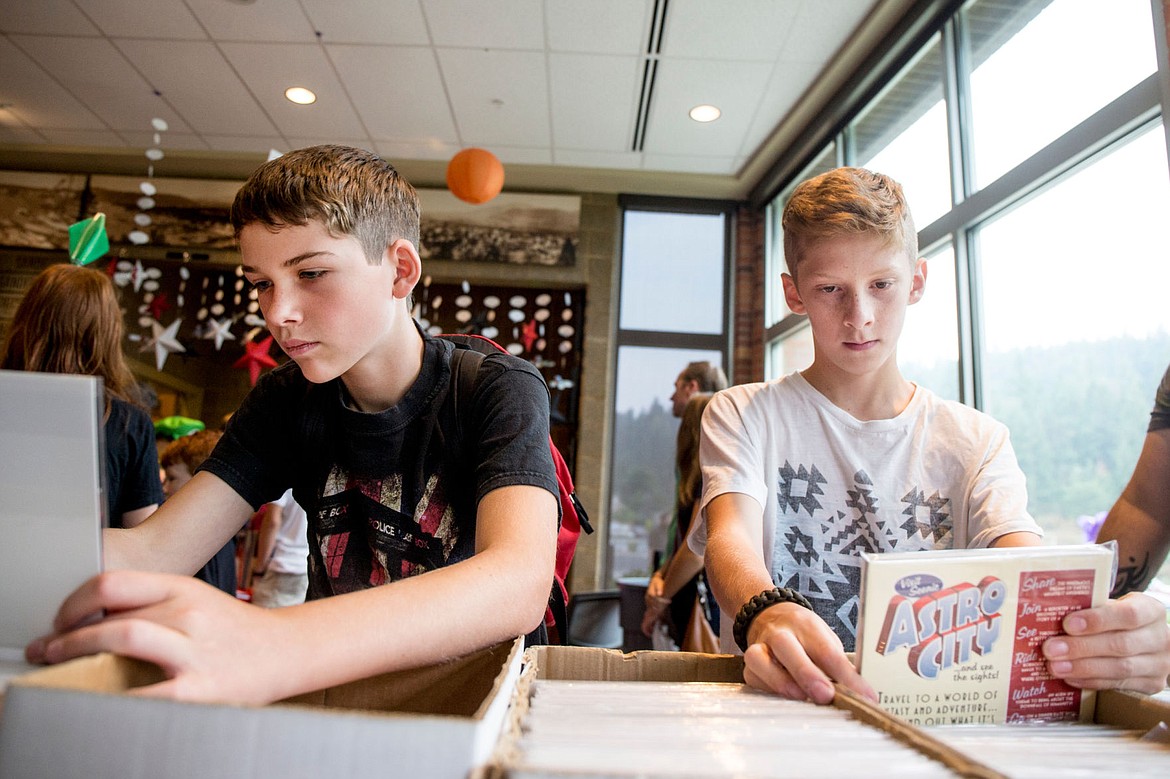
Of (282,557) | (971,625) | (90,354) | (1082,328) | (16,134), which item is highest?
(16,134)

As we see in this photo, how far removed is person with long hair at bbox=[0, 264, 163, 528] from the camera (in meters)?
1.75

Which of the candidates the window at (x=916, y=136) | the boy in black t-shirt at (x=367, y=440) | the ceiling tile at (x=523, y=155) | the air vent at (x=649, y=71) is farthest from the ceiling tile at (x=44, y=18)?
the window at (x=916, y=136)

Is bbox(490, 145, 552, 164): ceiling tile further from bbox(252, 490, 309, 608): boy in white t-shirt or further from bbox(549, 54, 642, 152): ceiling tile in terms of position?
bbox(252, 490, 309, 608): boy in white t-shirt

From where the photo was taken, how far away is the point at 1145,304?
213cm

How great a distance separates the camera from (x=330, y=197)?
93 cm

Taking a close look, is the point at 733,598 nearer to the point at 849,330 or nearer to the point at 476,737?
the point at 849,330

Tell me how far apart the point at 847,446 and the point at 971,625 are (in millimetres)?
527

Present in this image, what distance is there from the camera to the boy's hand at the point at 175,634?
1.48 ft

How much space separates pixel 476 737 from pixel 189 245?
5708 millimetres

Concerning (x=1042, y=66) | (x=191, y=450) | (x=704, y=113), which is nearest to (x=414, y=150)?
(x=704, y=113)

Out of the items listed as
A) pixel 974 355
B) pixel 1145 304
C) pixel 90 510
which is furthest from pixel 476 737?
pixel 974 355

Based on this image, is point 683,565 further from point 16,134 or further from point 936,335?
point 16,134

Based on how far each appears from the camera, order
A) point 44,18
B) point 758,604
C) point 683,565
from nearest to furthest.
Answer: point 758,604, point 683,565, point 44,18

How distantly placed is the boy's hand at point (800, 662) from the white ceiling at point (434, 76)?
3345 mm
